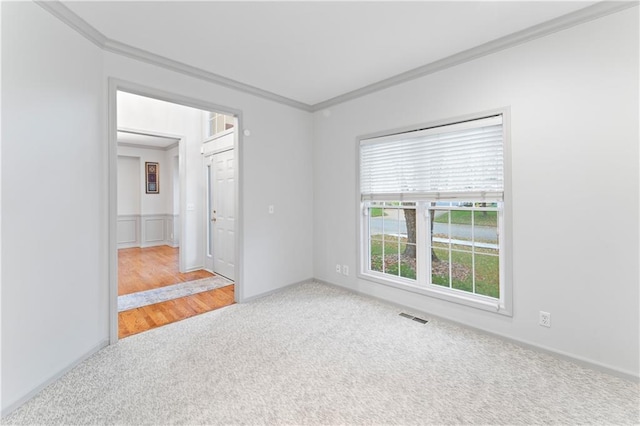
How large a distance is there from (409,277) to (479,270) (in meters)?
0.76

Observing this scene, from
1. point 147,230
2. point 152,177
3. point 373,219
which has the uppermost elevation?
point 152,177

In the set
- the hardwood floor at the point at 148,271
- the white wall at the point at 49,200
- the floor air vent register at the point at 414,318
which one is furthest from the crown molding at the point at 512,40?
the hardwood floor at the point at 148,271

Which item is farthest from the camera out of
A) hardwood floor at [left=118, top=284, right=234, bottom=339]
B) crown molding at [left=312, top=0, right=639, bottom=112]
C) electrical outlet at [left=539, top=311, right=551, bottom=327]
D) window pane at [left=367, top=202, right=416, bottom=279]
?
window pane at [left=367, top=202, right=416, bottom=279]

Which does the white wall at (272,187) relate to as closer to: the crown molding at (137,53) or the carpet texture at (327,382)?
the crown molding at (137,53)

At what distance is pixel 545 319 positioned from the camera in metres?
→ 2.35

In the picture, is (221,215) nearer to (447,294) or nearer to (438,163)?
(438,163)

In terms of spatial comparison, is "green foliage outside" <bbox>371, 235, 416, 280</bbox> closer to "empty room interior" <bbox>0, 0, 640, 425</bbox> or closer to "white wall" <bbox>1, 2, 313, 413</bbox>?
"empty room interior" <bbox>0, 0, 640, 425</bbox>

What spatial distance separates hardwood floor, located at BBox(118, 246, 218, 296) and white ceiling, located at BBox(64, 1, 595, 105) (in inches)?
125

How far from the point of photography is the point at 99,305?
242 cm

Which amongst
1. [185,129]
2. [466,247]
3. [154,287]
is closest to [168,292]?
[154,287]

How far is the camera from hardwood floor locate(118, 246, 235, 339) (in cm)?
301

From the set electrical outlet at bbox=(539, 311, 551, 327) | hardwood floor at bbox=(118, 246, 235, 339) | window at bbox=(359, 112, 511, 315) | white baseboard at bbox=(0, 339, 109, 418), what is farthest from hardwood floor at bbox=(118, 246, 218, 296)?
electrical outlet at bbox=(539, 311, 551, 327)

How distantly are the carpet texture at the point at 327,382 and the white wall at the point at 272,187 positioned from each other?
106 centimetres

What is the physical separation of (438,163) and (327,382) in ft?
7.49
